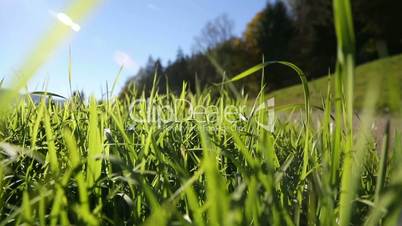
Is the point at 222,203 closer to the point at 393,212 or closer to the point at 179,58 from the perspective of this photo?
the point at 393,212

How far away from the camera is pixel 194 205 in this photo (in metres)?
0.49

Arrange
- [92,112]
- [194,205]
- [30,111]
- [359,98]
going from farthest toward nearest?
[359,98]
[30,111]
[92,112]
[194,205]

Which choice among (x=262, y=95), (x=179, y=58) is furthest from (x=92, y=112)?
(x=179, y=58)

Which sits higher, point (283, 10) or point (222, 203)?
point (283, 10)

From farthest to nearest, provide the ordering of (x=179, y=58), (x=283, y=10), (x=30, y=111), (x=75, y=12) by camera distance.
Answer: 1. (x=179, y=58)
2. (x=283, y=10)
3. (x=30, y=111)
4. (x=75, y=12)

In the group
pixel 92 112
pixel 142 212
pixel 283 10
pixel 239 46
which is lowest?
pixel 142 212

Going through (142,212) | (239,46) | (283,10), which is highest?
(283,10)

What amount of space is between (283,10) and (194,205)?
33196mm

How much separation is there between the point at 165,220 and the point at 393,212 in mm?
233

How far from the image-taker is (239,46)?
33625 mm

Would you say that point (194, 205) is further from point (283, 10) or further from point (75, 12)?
point (283, 10)

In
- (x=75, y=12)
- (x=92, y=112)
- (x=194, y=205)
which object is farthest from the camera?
(x=92, y=112)

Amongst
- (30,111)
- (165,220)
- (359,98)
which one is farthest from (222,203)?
(359,98)

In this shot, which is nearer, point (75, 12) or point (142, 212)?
point (75, 12)
